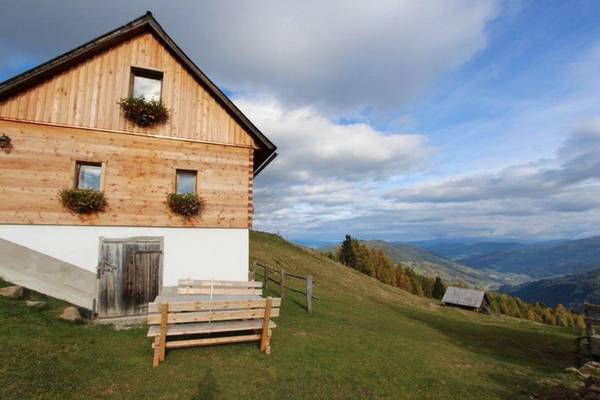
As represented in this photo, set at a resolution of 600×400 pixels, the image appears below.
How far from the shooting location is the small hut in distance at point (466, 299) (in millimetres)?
68438

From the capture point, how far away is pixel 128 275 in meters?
12.9

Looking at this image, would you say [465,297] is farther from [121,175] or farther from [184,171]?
Answer: [121,175]

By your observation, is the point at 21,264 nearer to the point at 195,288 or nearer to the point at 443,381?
the point at 195,288

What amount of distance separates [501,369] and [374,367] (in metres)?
5.88

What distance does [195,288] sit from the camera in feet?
37.7

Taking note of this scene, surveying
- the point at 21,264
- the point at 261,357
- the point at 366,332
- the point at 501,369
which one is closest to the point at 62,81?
the point at 21,264

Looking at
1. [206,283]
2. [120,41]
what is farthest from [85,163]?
[206,283]

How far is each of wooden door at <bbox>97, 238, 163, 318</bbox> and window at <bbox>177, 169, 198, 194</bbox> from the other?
93.8 inches

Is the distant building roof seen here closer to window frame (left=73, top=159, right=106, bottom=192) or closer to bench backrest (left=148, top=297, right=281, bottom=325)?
bench backrest (left=148, top=297, right=281, bottom=325)

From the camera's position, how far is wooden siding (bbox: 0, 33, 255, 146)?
491 inches

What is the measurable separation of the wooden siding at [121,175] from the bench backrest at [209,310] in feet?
19.0

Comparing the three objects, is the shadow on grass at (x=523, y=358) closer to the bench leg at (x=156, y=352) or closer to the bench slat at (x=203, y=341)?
the bench slat at (x=203, y=341)

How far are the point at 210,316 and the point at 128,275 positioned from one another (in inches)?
239

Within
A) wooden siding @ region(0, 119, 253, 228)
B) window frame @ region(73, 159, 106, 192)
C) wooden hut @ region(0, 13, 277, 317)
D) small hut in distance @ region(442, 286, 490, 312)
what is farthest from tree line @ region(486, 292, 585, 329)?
window frame @ region(73, 159, 106, 192)
